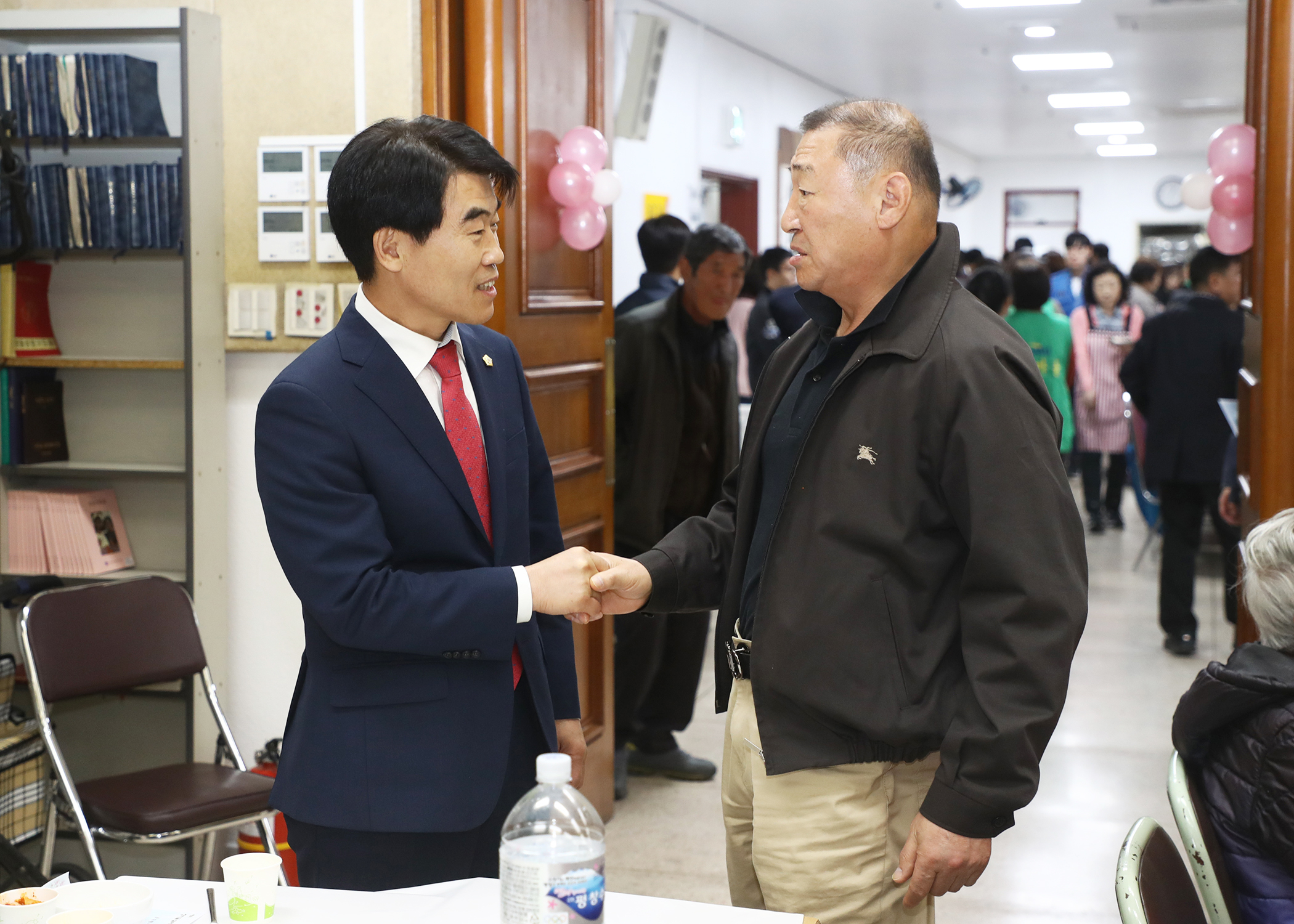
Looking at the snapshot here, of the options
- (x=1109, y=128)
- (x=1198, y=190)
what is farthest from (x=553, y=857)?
(x=1109, y=128)

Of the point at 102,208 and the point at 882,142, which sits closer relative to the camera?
the point at 882,142

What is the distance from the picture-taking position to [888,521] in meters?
1.66

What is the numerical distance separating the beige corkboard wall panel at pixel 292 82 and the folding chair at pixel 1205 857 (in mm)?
2305

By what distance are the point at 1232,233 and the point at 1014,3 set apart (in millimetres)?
5376

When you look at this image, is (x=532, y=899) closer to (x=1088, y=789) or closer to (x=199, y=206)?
(x=199, y=206)

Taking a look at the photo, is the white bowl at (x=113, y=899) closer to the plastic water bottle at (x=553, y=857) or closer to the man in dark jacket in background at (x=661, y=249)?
the plastic water bottle at (x=553, y=857)

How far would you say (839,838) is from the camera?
173 centimetres

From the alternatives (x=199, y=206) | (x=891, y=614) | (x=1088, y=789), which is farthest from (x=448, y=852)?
(x=1088, y=789)

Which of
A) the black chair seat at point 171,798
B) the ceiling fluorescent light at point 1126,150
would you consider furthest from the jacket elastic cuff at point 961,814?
the ceiling fluorescent light at point 1126,150

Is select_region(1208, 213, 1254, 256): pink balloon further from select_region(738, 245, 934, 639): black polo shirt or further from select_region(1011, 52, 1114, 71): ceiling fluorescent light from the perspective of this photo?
select_region(1011, 52, 1114, 71): ceiling fluorescent light

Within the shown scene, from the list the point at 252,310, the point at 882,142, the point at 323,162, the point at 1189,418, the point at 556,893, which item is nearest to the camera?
the point at 556,893

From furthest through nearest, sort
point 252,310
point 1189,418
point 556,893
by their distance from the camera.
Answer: point 1189,418 < point 252,310 < point 556,893

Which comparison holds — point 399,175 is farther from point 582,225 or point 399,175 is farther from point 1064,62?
point 1064,62

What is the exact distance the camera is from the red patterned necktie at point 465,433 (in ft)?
6.13
